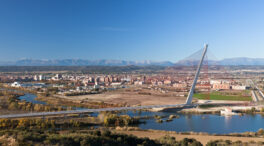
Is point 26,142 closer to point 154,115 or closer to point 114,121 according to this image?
point 114,121

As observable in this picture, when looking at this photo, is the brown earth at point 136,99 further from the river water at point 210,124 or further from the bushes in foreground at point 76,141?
the bushes in foreground at point 76,141

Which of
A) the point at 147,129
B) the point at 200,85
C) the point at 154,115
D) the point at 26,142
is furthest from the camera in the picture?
the point at 200,85

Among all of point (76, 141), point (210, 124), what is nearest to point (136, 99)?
point (210, 124)

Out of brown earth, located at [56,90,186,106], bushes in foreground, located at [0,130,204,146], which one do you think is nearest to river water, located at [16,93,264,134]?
bushes in foreground, located at [0,130,204,146]

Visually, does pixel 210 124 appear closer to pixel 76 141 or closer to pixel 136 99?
pixel 76 141

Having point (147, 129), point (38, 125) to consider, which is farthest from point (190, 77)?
point (38, 125)

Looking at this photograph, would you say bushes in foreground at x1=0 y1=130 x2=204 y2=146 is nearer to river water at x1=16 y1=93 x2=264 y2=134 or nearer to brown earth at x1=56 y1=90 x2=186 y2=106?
river water at x1=16 y1=93 x2=264 y2=134

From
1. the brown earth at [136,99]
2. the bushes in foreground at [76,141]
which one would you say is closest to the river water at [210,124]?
the bushes in foreground at [76,141]

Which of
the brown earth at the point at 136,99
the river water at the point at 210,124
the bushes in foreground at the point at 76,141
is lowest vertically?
the river water at the point at 210,124
